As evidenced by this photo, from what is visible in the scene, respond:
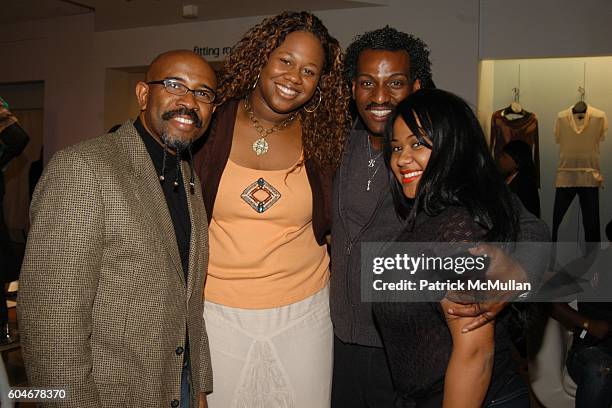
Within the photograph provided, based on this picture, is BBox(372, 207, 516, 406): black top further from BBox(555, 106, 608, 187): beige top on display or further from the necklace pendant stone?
BBox(555, 106, 608, 187): beige top on display

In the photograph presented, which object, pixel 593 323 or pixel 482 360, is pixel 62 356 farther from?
pixel 593 323

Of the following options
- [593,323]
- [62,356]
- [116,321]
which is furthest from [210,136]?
[593,323]

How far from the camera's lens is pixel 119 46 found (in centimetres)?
807

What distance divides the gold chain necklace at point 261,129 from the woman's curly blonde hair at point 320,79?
0.05 m

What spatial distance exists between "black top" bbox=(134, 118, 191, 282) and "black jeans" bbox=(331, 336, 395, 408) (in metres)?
0.77

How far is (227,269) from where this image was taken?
→ 2.02m

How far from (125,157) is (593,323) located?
7.34ft

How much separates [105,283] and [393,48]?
1.41m

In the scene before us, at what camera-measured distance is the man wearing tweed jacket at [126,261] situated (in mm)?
1371

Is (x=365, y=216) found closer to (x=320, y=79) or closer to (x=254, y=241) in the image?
(x=254, y=241)

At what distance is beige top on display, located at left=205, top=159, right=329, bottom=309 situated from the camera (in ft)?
6.57

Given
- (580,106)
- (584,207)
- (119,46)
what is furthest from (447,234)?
(119,46)

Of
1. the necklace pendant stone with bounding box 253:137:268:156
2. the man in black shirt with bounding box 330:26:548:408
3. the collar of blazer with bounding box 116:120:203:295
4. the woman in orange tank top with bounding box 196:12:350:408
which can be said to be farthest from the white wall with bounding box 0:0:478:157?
the collar of blazer with bounding box 116:120:203:295

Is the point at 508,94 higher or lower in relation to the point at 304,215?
higher
